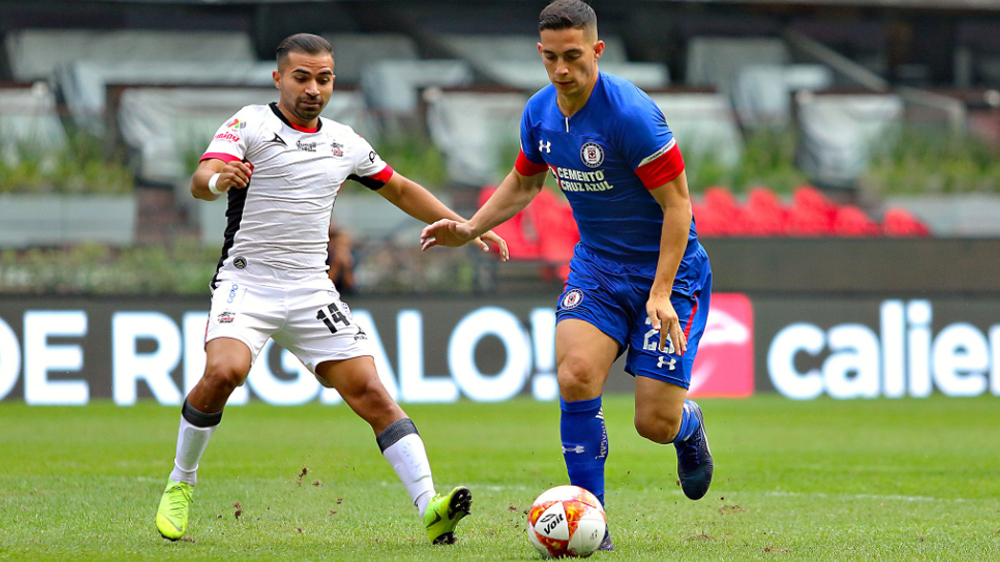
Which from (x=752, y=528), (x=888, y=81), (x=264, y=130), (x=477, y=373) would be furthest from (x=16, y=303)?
(x=888, y=81)

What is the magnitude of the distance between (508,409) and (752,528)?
748cm

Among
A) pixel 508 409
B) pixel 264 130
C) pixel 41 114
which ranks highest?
pixel 264 130

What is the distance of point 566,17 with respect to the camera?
5.20 meters

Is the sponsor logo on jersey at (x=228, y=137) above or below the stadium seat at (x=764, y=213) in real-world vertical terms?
above

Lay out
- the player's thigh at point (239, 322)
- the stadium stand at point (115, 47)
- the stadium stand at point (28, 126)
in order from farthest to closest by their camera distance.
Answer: the stadium stand at point (115, 47)
the stadium stand at point (28, 126)
the player's thigh at point (239, 322)

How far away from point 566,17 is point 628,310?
52.4 inches

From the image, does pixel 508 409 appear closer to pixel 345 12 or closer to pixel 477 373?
pixel 477 373

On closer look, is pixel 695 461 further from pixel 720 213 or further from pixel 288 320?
pixel 720 213

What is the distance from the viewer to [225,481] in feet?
26.1

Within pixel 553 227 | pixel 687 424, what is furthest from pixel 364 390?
pixel 553 227

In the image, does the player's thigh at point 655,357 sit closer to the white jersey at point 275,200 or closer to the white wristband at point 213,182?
the white jersey at point 275,200

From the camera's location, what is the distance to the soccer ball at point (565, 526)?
16.5 ft

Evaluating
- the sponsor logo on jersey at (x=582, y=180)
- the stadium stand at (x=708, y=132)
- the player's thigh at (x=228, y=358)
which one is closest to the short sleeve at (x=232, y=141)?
the player's thigh at (x=228, y=358)

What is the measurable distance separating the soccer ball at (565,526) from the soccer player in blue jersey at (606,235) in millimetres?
266
